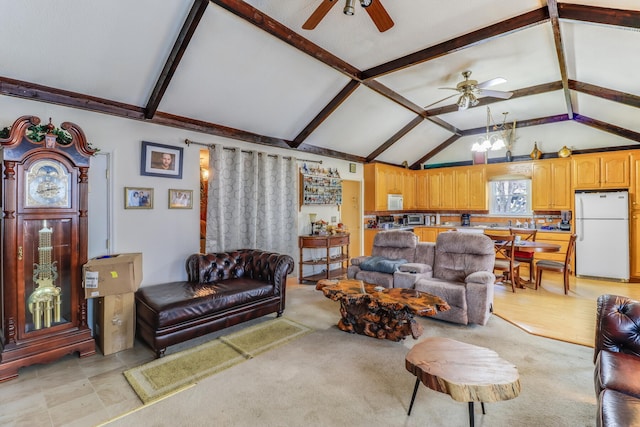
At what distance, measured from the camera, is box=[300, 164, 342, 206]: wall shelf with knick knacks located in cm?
576

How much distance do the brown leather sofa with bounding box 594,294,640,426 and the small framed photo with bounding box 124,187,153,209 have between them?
431 centimetres

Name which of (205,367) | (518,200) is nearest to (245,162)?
(205,367)

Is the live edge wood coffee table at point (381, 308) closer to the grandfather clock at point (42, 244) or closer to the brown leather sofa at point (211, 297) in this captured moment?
the brown leather sofa at point (211, 297)

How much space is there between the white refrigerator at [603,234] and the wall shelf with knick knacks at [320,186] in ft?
15.3

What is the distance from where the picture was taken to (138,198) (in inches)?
143

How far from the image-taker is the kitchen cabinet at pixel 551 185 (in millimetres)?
6117

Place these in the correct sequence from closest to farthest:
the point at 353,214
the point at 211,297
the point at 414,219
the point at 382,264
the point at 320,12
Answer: the point at 320,12 < the point at 211,297 < the point at 382,264 < the point at 353,214 < the point at 414,219

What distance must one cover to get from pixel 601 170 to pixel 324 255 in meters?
5.57

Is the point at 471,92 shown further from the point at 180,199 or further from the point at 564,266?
the point at 180,199

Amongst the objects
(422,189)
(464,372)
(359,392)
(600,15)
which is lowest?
(359,392)

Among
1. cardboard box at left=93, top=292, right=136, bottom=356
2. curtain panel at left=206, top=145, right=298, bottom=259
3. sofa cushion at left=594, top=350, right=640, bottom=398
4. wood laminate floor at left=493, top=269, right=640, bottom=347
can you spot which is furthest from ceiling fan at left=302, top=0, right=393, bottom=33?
wood laminate floor at left=493, top=269, right=640, bottom=347

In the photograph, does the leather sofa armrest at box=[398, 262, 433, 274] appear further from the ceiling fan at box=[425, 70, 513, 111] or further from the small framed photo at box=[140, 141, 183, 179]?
the small framed photo at box=[140, 141, 183, 179]

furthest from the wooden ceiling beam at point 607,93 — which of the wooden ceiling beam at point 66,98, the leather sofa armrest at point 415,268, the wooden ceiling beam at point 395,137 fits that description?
the wooden ceiling beam at point 66,98

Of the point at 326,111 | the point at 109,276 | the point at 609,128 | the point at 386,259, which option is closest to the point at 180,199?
the point at 109,276
